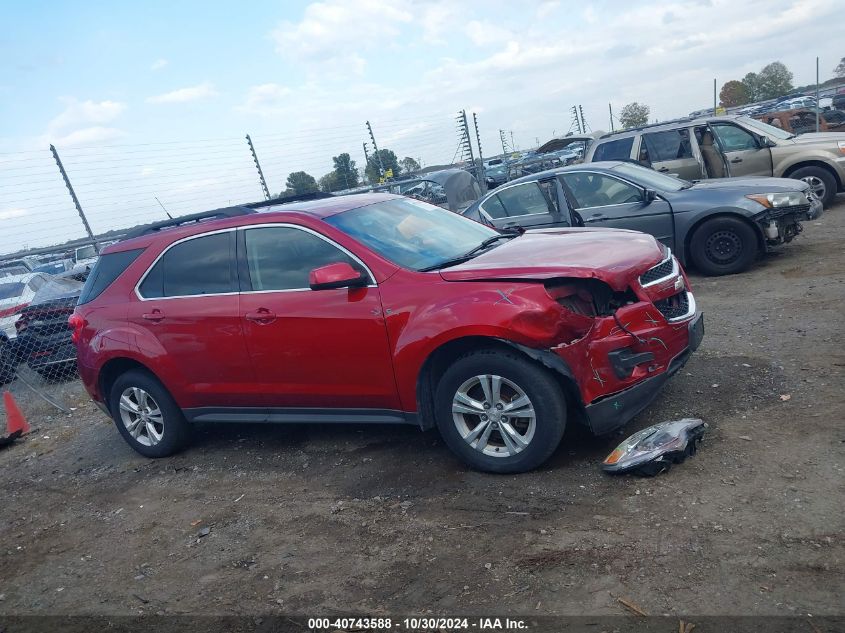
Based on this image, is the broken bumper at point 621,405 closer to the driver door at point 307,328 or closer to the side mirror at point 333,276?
the driver door at point 307,328

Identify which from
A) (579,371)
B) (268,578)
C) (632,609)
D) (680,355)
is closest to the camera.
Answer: (632,609)

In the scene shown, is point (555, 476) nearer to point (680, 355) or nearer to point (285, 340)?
point (680, 355)

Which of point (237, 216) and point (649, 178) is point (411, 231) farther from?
point (649, 178)

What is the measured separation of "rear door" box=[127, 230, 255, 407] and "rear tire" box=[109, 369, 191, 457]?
214 millimetres

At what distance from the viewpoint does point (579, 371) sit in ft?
12.7

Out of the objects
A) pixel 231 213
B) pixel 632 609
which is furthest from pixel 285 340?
pixel 632 609

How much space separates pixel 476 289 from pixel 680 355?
1.38m

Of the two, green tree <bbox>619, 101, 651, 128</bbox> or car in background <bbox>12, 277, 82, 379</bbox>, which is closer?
car in background <bbox>12, 277, 82, 379</bbox>

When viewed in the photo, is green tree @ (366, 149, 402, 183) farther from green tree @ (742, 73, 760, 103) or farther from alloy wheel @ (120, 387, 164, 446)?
green tree @ (742, 73, 760, 103)

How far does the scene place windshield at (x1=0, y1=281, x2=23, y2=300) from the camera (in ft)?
36.5

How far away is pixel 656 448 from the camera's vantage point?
387 centimetres

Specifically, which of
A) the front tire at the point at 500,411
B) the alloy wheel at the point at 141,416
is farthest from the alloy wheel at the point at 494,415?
the alloy wheel at the point at 141,416

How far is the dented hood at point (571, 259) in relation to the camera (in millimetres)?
4027

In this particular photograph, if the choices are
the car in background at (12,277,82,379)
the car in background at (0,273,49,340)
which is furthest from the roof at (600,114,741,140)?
the car in background at (0,273,49,340)
